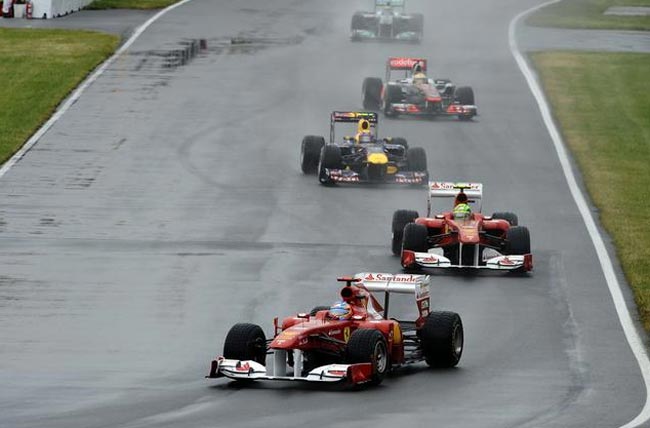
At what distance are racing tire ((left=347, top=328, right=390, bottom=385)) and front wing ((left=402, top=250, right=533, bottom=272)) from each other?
941 centimetres

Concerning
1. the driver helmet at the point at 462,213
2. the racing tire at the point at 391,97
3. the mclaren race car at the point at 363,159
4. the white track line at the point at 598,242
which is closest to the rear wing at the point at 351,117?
the mclaren race car at the point at 363,159

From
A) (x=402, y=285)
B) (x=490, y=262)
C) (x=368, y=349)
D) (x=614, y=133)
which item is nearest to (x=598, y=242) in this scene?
(x=490, y=262)

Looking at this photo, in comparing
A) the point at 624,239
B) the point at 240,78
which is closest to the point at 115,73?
the point at 240,78

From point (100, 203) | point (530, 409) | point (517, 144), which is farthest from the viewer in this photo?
point (517, 144)

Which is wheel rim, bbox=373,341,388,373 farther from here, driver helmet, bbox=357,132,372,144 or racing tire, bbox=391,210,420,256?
driver helmet, bbox=357,132,372,144

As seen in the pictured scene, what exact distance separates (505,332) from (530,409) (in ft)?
18.5

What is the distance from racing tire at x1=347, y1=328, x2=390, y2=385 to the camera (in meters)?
22.6

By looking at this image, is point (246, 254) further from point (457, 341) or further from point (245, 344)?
point (245, 344)

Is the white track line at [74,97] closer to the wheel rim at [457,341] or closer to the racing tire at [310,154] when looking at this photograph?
the racing tire at [310,154]

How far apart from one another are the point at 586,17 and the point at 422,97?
27.7 m

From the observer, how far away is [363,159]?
43594 mm

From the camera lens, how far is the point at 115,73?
5897 centimetres

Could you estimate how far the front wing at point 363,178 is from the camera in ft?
140

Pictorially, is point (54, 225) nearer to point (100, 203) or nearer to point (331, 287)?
point (100, 203)
